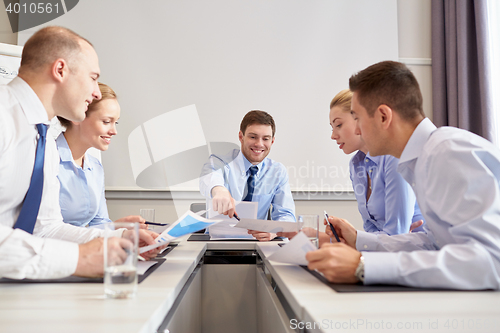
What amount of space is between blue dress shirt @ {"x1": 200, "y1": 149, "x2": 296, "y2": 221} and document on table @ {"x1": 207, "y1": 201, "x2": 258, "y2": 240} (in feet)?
1.96

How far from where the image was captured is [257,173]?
2.66 meters

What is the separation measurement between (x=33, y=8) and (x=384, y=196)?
11.4 feet

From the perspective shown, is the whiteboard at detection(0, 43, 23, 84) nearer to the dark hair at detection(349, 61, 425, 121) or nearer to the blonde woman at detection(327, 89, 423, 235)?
the blonde woman at detection(327, 89, 423, 235)

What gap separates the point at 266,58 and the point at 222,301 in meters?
2.55

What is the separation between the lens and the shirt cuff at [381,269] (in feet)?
2.69

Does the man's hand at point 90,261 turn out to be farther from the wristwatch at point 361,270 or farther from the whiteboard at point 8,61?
the whiteboard at point 8,61

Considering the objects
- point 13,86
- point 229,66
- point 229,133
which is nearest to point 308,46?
point 229,66

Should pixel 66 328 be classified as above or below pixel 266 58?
below

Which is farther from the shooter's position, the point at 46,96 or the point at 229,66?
the point at 229,66

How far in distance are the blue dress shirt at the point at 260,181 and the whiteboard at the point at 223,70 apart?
2.45 feet

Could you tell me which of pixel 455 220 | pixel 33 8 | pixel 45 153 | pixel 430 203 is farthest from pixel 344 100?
pixel 33 8

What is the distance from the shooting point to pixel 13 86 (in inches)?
47.8

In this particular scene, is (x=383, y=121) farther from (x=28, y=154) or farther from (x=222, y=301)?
(x=28, y=154)

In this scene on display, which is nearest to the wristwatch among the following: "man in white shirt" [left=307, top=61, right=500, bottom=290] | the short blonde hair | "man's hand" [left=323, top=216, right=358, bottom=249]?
"man in white shirt" [left=307, top=61, right=500, bottom=290]
